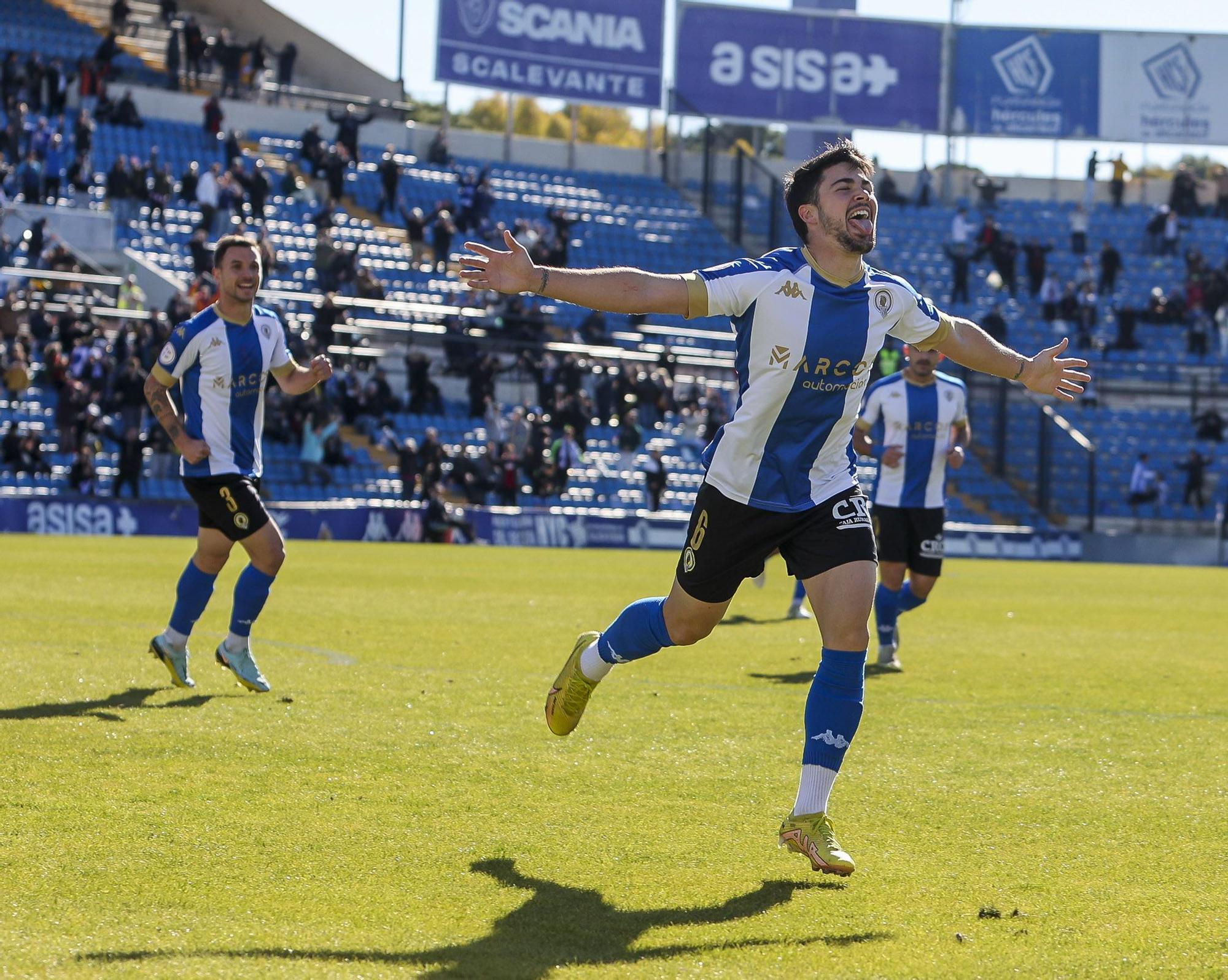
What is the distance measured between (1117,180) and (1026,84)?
13.2 feet

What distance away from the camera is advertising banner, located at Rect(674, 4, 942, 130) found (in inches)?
1811

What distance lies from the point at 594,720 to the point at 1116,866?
11.2 feet

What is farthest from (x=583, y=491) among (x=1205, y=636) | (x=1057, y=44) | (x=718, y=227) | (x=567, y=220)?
(x=1057, y=44)

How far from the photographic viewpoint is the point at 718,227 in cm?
4422

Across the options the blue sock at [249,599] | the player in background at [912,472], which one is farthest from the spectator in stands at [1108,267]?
the blue sock at [249,599]

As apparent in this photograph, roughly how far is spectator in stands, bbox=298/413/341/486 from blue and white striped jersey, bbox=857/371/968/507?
727 inches

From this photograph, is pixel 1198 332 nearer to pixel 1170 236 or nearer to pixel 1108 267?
pixel 1108 267

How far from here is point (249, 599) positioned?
29.3 feet

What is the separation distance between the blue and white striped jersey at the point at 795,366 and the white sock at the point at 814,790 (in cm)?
95

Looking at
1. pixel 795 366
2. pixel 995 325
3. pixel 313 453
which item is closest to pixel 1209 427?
pixel 995 325

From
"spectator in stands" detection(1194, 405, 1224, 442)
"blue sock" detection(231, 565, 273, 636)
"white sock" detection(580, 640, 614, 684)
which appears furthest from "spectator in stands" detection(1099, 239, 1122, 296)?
"white sock" detection(580, 640, 614, 684)

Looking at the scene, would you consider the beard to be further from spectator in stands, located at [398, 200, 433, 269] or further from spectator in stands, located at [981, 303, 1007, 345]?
spectator in stands, located at [981, 303, 1007, 345]

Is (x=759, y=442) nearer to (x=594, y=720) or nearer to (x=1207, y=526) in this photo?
(x=594, y=720)

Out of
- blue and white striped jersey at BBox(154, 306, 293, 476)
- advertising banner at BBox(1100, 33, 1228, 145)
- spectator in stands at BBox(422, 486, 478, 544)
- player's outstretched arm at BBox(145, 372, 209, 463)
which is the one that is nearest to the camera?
player's outstretched arm at BBox(145, 372, 209, 463)
